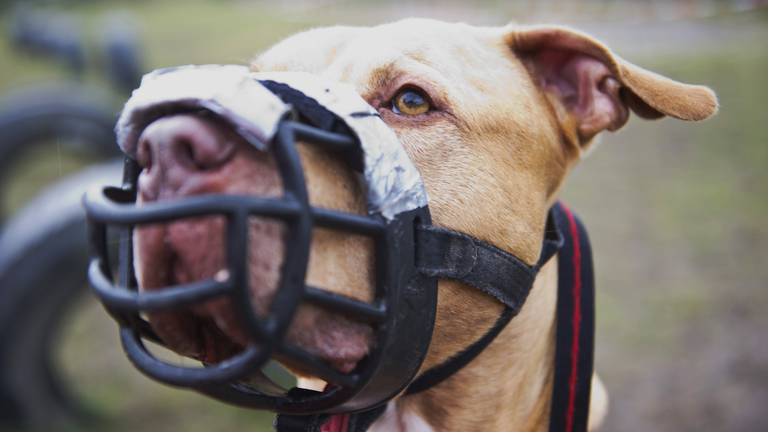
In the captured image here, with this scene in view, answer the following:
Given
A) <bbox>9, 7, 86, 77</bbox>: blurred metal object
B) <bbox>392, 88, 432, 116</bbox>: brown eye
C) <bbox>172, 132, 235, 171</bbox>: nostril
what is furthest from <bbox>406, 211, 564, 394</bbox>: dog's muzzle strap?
<bbox>9, 7, 86, 77</bbox>: blurred metal object

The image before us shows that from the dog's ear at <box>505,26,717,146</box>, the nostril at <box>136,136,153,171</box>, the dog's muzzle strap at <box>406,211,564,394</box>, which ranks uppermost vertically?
the nostril at <box>136,136,153,171</box>

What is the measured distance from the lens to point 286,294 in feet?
4.43

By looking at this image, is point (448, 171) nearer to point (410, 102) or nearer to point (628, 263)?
point (410, 102)

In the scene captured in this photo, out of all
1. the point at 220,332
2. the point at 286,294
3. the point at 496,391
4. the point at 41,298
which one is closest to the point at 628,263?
the point at 496,391

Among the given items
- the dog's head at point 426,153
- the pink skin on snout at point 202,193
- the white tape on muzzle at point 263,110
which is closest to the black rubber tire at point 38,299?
the dog's head at point 426,153

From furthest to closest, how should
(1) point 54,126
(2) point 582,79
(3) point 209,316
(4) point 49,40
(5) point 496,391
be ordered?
1. (4) point 49,40
2. (1) point 54,126
3. (2) point 582,79
4. (5) point 496,391
5. (3) point 209,316

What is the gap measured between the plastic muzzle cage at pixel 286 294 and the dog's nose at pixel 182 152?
83 millimetres

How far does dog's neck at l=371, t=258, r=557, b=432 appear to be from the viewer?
2.04 metres

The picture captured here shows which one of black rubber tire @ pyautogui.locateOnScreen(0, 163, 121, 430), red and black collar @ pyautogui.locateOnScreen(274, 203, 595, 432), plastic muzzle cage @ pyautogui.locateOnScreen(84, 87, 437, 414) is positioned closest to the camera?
plastic muzzle cage @ pyautogui.locateOnScreen(84, 87, 437, 414)

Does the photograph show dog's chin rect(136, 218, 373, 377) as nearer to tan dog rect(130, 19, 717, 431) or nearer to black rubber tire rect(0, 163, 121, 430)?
tan dog rect(130, 19, 717, 431)

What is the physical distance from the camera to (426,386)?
6.51ft

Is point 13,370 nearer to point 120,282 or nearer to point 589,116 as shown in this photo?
point 120,282

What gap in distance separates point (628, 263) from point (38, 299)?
438 centimetres

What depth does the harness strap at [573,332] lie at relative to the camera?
2.11 m
